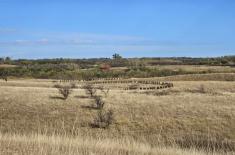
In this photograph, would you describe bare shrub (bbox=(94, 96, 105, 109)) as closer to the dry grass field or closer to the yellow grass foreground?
the dry grass field

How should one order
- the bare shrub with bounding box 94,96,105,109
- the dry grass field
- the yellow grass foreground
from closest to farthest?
the yellow grass foreground < the dry grass field < the bare shrub with bounding box 94,96,105,109

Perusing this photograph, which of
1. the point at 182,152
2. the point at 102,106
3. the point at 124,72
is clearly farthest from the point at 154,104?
the point at 124,72

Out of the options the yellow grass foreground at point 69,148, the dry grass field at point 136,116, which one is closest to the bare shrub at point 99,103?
the dry grass field at point 136,116

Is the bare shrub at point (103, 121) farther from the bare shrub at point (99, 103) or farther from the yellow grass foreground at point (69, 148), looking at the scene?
the yellow grass foreground at point (69, 148)

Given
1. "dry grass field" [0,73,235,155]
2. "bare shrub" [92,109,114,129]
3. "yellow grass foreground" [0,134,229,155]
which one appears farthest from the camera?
"bare shrub" [92,109,114,129]

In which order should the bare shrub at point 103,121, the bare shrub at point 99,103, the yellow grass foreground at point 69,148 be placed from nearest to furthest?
the yellow grass foreground at point 69,148 → the bare shrub at point 103,121 → the bare shrub at point 99,103

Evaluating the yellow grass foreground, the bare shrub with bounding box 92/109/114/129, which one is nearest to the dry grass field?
the bare shrub with bounding box 92/109/114/129

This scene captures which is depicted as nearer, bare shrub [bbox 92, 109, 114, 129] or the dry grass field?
the dry grass field

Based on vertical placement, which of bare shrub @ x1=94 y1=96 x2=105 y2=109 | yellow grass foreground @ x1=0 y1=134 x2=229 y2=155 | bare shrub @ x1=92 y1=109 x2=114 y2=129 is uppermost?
yellow grass foreground @ x1=0 y1=134 x2=229 y2=155

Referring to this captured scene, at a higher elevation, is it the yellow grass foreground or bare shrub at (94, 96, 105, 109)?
the yellow grass foreground

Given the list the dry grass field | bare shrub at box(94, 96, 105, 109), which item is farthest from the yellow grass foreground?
bare shrub at box(94, 96, 105, 109)

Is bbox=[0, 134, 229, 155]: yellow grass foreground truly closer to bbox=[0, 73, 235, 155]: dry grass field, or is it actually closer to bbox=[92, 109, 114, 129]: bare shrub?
bbox=[0, 73, 235, 155]: dry grass field

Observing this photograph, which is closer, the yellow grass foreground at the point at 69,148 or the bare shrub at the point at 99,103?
the yellow grass foreground at the point at 69,148

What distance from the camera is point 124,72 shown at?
423ft
